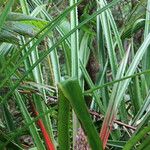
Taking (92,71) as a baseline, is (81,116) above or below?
above

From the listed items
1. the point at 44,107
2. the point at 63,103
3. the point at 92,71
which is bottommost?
the point at 92,71

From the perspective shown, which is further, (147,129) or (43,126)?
(43,126)

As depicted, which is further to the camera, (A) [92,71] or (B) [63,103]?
(A) [92,71]

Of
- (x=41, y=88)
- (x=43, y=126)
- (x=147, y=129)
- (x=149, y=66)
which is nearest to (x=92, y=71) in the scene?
(x=149, y=66)

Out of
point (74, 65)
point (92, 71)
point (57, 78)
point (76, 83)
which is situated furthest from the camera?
point (92, 71)

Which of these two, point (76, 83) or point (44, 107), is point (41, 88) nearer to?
point (44, 107)

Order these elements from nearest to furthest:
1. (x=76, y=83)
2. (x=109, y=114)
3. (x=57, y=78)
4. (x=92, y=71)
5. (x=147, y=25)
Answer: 1. (x=76, y=83)
2. (x=109, y=114)
3. (x=57, y=78)
4. (x=147, y=25)
5. (x=92, y=71)

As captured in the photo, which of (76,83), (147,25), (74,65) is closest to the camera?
(76,83)

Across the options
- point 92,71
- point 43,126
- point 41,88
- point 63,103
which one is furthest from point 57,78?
point 92,71

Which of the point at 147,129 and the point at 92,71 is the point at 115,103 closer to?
the point at 147,129
